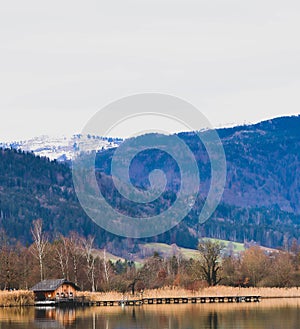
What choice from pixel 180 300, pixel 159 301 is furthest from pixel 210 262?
pixel 159 301

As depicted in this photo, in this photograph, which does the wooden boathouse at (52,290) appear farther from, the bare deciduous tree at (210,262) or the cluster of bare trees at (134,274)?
the bare deciduous tree at (210,262)

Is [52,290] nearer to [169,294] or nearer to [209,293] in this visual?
[169,294]

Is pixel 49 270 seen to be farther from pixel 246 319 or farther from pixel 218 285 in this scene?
pixel 246 319

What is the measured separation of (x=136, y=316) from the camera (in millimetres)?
89750

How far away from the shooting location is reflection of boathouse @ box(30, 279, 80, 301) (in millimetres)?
119500

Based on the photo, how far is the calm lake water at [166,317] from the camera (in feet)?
254

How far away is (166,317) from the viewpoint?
282 feet

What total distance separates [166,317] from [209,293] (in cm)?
3481

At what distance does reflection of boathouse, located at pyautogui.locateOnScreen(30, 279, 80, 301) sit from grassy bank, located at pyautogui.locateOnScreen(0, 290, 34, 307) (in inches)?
111

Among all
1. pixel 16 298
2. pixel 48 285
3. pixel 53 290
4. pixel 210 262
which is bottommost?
pixel 16 298

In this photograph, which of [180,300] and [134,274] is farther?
[134,274]

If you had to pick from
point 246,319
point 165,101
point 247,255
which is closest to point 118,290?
point 247,255

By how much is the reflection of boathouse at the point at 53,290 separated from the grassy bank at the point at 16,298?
111 inches

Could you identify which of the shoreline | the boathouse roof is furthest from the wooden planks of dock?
the boathouse roof
